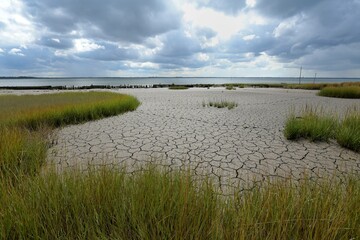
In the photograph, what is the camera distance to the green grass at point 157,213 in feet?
4.25

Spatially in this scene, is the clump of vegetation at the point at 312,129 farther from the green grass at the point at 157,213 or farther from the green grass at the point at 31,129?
the green grass at the point at 31,129

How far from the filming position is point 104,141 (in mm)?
4516

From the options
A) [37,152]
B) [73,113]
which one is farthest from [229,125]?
[73,113]

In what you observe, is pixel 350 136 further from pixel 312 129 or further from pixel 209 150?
pixel 209 150

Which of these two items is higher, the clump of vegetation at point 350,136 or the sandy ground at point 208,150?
the clump of vegetation at point 350,136

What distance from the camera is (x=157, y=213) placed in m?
1.49

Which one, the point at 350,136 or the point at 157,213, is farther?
the point at 350,136

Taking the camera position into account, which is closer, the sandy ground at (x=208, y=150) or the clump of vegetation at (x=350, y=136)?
the sandy ground at (x=208, y=150)

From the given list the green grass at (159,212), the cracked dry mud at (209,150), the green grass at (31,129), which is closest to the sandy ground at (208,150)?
the cracked dry mud at (209,150)

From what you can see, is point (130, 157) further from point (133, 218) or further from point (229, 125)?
point (229, 125)

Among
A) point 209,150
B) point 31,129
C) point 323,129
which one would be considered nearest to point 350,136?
point 323,129

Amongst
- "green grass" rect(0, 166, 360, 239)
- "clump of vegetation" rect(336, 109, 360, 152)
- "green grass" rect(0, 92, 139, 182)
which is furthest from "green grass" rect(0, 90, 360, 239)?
"clump of vegetation" rect(336, 109, 360, 152)

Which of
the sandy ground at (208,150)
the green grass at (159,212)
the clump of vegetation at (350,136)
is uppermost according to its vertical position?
the green grass at (159,212)

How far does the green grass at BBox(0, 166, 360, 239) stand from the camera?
1.29 meters
